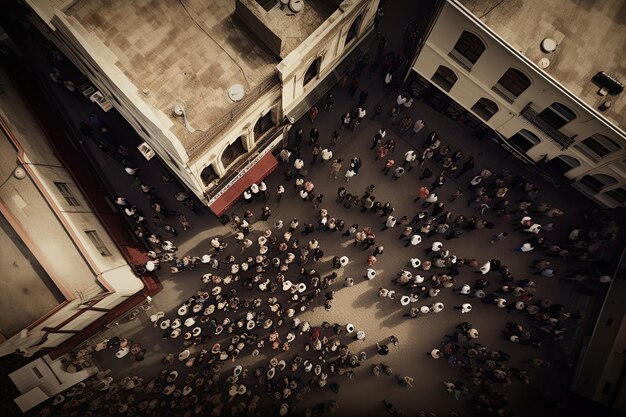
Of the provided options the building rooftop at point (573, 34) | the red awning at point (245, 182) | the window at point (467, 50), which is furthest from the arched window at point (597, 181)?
the red awning at point (245, 182)

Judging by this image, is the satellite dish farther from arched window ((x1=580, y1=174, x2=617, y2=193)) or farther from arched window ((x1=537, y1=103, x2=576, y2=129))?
arched window ((x1=580, y1=174, x2=617, y2=193))

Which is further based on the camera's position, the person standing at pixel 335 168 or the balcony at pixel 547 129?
the person standing at pixel 335 168

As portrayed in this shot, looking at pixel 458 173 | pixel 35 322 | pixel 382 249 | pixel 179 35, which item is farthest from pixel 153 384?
pixel 458 173

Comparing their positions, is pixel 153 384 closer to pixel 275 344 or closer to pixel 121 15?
pixel 275 344

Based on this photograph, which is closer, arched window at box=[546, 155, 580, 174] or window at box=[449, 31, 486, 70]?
window at box=[449, 31, 486, 70]

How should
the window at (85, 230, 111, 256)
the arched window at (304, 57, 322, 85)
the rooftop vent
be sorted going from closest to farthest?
the rooftop vent, the window at (85, 230, 111, 256), the arched window at (304, 57, 322, 85)

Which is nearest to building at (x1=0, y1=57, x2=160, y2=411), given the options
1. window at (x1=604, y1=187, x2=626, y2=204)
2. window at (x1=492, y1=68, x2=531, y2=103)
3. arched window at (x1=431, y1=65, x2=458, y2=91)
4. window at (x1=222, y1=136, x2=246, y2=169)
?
window at (x1=222, y1=136, x2=246, y2=169)

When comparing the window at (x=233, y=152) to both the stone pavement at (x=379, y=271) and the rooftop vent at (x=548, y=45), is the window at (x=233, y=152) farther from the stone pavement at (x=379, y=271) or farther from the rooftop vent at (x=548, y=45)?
the rooftop vent at (x=548, y=45)
